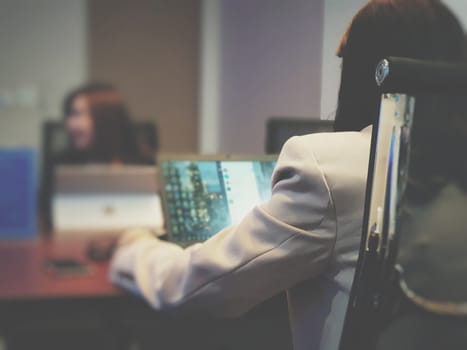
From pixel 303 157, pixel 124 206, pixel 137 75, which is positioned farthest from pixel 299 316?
pixel 137 75

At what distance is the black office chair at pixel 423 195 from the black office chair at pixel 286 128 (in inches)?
6.4

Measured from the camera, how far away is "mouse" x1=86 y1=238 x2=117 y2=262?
5.71 ft

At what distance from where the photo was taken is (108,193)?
1774 mm

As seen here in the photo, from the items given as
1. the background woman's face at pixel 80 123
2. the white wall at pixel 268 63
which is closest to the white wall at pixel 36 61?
the background woman's face at pixel 80 123

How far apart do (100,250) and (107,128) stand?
1.17 metres

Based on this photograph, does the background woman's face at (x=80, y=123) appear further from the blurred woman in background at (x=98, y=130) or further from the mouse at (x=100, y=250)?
the mouse at (x=100, y=250)

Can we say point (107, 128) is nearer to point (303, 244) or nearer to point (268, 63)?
point (268, 63)

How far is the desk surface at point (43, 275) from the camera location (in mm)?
1461

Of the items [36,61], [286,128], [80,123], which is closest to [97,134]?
[80,123]

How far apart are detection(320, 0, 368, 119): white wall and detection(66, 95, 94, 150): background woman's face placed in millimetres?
2324

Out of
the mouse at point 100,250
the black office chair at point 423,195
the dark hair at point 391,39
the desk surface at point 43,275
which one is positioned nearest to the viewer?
the black office chair at point 423,195

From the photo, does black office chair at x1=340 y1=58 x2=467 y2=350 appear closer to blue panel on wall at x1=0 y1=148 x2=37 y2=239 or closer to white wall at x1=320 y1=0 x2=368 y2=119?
white wall at x1=320 y1=0 x2=368 y2=119

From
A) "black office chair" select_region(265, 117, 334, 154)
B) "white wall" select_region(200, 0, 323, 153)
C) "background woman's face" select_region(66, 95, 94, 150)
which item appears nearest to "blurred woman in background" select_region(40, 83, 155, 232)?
"background woman's face" select_region(66, 95, 94, 150)

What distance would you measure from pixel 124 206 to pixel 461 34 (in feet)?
4.41
